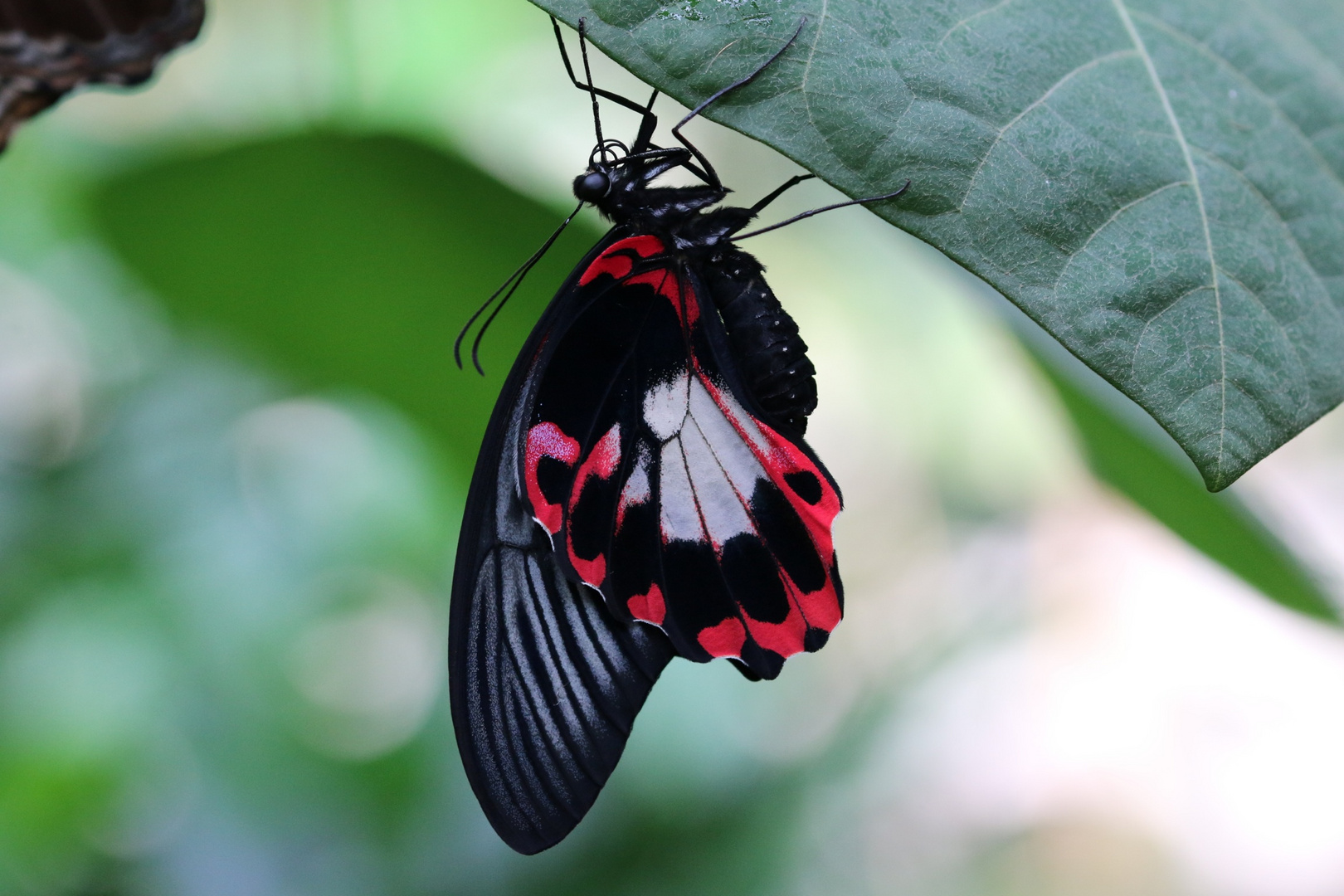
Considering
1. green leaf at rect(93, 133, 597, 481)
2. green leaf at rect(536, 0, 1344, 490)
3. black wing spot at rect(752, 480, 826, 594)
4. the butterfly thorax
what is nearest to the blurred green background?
green leaf at rect(93, 133, 597, 481)

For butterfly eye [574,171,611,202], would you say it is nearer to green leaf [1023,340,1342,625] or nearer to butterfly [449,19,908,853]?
butterfly [449,19,908,853]

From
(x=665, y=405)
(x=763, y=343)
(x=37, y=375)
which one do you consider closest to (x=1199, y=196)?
(x=763, y=343)

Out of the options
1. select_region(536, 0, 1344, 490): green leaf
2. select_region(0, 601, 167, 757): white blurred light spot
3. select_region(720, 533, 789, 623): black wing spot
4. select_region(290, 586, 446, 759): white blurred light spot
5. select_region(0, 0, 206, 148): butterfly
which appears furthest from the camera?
select_region(290, 586, 446, 759): white blurred light spot

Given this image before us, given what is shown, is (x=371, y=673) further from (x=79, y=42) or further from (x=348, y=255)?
(x=79, y=42)

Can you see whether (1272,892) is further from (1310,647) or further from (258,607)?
(258,607)

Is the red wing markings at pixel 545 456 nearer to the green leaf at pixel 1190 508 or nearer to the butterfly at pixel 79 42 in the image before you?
the butterfly at pixel 79 42

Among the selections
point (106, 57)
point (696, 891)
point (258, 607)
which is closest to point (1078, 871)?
point (696, 891)

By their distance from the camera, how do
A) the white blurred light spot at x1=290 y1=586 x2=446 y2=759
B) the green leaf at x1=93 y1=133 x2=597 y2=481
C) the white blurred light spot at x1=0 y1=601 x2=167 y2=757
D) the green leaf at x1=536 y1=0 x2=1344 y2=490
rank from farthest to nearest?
1. the white blurred light spot at x1=290 y1=586 x2=446 y2=759
2. the white blurred light spot at x1=0 y1=601 x2=167 y2=757
3. the green leaf at x1=93 y1=133 x2=597 y2=481
4. the green leaf at x1=536 y1=0 x2=1344 y2=490
